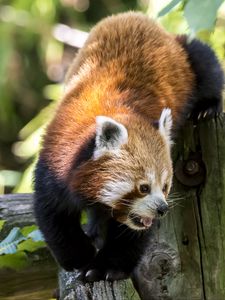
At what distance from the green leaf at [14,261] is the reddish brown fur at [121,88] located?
332 mm

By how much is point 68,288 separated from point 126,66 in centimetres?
85

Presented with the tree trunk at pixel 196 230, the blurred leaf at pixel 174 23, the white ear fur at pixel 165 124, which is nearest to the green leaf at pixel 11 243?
the tree trunk at pixel 196 230

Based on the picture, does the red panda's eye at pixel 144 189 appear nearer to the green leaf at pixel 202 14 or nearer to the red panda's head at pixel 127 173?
the red panda's head at pixel 127 173

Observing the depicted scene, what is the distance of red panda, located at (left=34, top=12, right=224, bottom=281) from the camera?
2270mm

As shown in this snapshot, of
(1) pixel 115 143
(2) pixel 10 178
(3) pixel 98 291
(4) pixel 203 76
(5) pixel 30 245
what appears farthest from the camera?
(2) pixel 10 178

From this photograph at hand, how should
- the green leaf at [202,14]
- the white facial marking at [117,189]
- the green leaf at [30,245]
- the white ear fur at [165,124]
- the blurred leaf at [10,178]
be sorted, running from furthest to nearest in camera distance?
1. the blurred leaf at [10,178]
2. the green leaf at [30,245]
3. the white ear fur at [165,124]
4. the white facial marking at [117,189]
5. the green leaf at [202,14]

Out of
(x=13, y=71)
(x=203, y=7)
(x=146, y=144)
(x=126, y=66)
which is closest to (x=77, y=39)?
(x=13, y=71)

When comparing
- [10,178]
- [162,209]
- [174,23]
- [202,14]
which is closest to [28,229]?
[162,209]

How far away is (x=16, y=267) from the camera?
8.38 feet

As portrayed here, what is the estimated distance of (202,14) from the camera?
1.45 meters

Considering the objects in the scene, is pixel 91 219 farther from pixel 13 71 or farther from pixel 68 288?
pixel 13 71

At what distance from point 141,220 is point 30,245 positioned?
1.66ft

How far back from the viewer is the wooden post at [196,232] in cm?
252

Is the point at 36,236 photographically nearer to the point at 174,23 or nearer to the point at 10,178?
the point at 174,23
